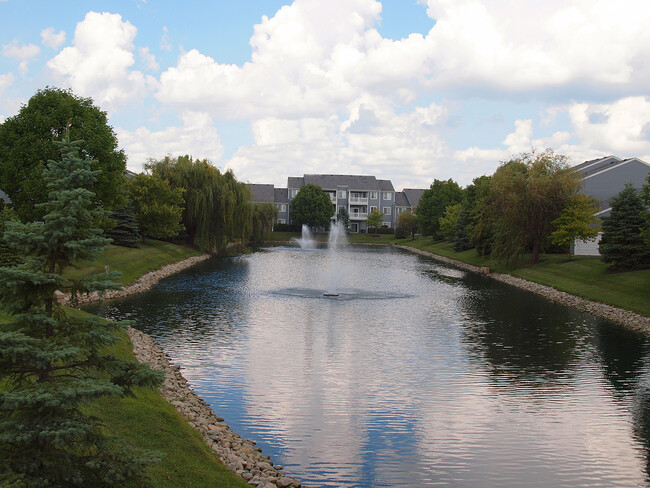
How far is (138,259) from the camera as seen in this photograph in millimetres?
44438

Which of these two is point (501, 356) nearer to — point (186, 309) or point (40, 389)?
point (186, 309)

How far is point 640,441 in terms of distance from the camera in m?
13.8

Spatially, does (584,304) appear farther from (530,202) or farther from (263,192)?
(263,192)

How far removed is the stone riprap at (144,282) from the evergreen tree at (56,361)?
1833 cm

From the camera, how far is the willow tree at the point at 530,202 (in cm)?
4617

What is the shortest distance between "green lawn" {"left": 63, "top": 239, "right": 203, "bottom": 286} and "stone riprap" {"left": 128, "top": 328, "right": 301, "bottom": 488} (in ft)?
56.0

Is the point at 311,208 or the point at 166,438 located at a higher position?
the point at 311,208

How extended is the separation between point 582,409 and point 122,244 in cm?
4168

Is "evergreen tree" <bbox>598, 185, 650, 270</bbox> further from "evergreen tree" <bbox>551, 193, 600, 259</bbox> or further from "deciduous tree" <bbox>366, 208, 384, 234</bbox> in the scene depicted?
"deciduous tree" <bbox>366, 208, 384, 234</bbox>

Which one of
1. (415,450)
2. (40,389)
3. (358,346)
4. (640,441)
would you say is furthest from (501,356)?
(40,389)

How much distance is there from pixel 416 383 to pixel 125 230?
3743 cm

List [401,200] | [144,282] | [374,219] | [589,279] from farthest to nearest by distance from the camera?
[401,200]
[374,219]
[589,279]
[144,282]

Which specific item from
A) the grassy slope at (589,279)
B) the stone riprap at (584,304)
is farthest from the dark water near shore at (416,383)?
the grassy slope at (589,279)

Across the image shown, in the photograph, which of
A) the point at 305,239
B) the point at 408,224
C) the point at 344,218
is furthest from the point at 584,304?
the point at 344,218
